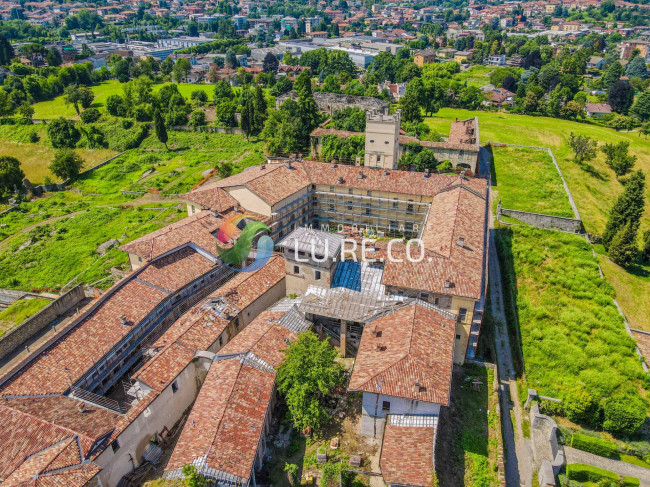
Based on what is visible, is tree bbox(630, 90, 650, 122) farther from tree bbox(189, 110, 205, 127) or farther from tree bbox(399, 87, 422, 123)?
tree bbox(189, 110, 205, 127)

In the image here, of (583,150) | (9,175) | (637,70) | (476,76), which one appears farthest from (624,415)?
(637,70)

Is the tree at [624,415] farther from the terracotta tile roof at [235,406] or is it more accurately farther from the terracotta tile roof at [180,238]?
the terracotta tile roof at [180,238]

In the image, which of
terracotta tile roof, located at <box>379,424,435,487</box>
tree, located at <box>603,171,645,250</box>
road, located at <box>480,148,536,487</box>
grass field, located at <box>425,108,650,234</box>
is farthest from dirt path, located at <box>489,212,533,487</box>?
grass field, located at <box>425,108,650,234</box>

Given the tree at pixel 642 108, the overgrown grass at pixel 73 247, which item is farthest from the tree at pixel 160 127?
the tree at pixel 642 108

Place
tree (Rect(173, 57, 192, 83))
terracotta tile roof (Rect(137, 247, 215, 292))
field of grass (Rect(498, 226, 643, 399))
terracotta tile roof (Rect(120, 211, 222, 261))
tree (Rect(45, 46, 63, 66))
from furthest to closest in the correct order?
tree (Rect(45, 46, 63, 66)) → tree (Rect(173, 57, 192, 83)) → terracotta tile roof (Rect(120, 211, 222, 261)) → terracotta tile roof (Rect(137, 247, 215, 292)) → field of grass (Rect(498, 226, 643, 399))

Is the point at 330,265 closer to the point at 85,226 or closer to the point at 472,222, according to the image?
the point at 472,222

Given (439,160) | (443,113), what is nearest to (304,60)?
(443,113)

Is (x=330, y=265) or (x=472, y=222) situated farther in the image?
(x=472, y=222)
